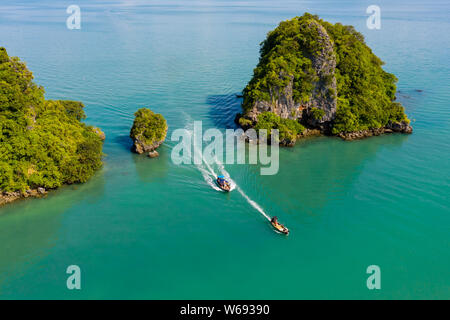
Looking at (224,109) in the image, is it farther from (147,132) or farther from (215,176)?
(215,176)

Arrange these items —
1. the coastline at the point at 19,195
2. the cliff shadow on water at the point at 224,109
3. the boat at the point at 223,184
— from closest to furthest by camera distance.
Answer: the coastline at the point at 19,195 < the boat at the point at 223,184 < the cliff shadow on water at the point at 224,109

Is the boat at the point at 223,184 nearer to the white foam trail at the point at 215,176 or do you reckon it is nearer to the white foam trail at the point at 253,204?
the white foam trail at the point at 215,176

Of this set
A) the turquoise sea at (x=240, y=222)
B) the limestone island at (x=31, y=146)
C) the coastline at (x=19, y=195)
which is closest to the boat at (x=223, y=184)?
the turquoise sea at (x=240, y=222)

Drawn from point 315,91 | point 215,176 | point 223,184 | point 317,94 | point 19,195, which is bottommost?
point 19,195

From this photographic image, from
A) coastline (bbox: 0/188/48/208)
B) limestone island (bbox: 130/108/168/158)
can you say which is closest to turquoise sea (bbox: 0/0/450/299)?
coastline (bbox: 0/188/48/208)

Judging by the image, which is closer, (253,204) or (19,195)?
(253,204)

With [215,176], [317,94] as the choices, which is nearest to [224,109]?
[317,94]

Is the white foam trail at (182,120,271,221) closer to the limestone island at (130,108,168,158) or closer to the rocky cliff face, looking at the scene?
the limestone island at (130,108,168,158)

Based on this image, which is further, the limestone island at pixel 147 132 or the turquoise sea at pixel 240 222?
the limestone island at pixel 147 132
